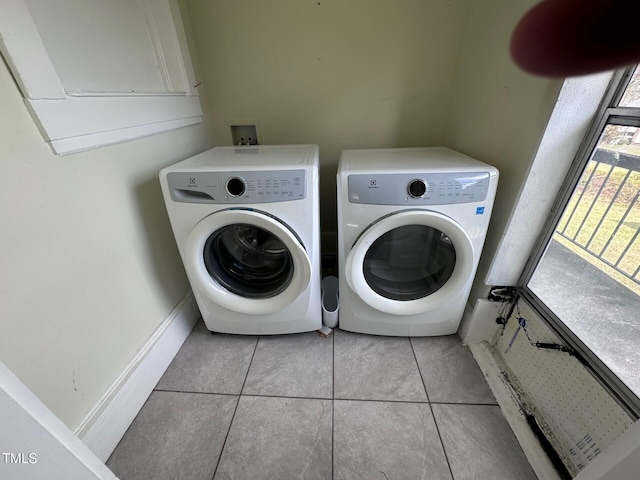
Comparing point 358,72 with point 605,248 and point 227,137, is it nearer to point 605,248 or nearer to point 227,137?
point 227,137

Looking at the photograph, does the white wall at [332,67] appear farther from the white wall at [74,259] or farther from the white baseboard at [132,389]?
the white baseboard at [132,389]

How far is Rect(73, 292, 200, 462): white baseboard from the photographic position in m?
0.88

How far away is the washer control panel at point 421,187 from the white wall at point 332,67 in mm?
803

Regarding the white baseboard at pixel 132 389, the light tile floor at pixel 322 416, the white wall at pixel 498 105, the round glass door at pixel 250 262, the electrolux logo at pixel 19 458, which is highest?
the white wall at pixel 498 105

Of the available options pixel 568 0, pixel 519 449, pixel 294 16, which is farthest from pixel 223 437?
pixel 294 16

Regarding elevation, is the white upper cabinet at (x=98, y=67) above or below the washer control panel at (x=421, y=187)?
above

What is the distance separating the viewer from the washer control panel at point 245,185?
3.14 ft

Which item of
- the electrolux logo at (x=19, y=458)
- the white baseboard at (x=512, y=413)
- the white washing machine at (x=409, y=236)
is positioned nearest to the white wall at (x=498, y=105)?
the white washing machine at (x=409, y=236)

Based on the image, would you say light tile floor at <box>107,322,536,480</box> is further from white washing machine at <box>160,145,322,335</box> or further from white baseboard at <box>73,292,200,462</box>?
white washing machine at <box>160,145,322,335</box>

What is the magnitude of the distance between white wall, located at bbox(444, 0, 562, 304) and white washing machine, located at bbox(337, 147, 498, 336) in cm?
11

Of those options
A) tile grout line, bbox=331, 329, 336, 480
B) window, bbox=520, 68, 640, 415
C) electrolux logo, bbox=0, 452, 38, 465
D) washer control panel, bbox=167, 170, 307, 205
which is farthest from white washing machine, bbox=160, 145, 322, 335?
window, bbox=520, 68, 640, 415

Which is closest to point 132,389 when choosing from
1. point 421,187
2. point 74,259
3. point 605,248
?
point 74,259

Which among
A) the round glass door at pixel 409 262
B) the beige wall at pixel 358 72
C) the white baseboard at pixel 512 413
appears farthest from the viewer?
the beige wall at pixel 358 72

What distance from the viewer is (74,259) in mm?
827
